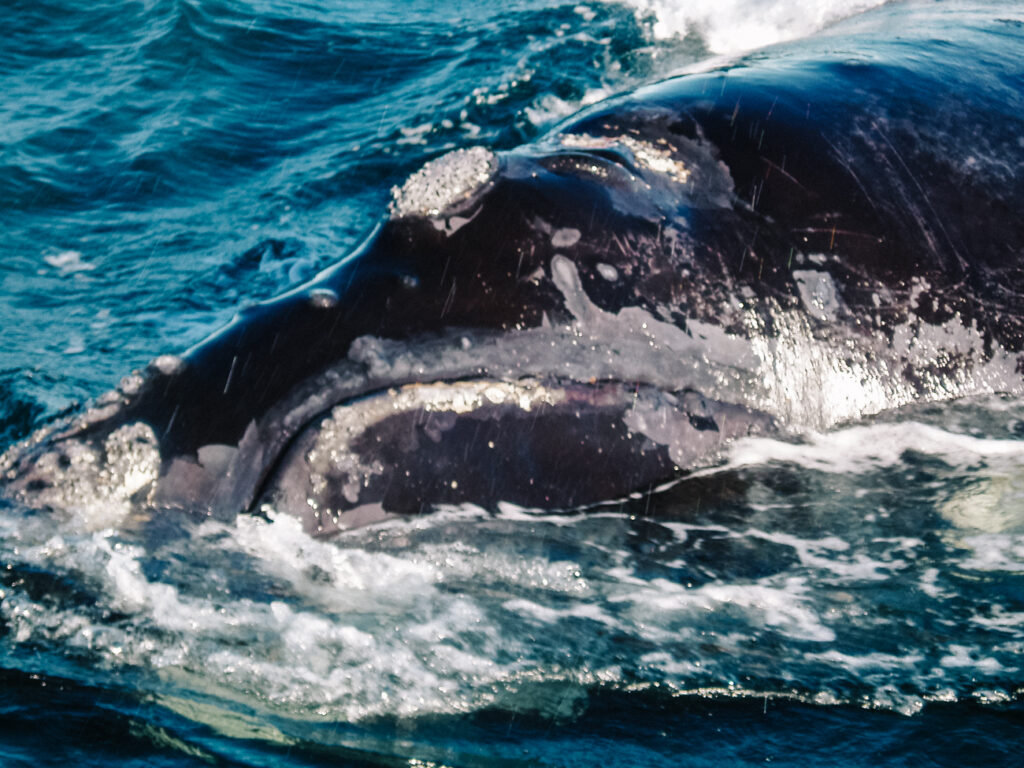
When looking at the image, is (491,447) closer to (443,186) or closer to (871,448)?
(443,186)

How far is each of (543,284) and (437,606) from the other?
3.95ft

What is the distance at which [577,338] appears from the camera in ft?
12.9

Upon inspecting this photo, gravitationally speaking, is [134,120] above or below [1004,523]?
above

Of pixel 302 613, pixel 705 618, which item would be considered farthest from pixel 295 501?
pixel 705 618

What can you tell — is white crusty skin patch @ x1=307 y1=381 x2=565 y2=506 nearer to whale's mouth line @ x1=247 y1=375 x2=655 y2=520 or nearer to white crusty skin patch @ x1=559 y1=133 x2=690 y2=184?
whale's mouth line @ x1=247 y1=375 x2=655 y2=520

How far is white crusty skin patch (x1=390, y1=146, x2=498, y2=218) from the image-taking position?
4094 millimetres

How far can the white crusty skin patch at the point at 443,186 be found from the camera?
4.09 meters

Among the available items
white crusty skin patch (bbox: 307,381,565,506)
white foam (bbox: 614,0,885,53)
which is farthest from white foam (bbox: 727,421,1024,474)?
white foam (bbox: 614,0,885,53)

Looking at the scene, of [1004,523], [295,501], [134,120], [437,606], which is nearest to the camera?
[295,501]

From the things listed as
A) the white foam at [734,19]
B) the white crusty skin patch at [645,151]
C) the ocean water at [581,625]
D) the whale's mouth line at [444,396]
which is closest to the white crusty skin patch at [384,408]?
the whale's mouth line at [444,396]

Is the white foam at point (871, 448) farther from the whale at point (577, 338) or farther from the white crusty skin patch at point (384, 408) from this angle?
the white crusty skin patch at point (384, 408)

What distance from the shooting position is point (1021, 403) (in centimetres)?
422

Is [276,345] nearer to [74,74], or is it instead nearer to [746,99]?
[746,99]

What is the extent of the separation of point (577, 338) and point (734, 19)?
10269 millimetres
